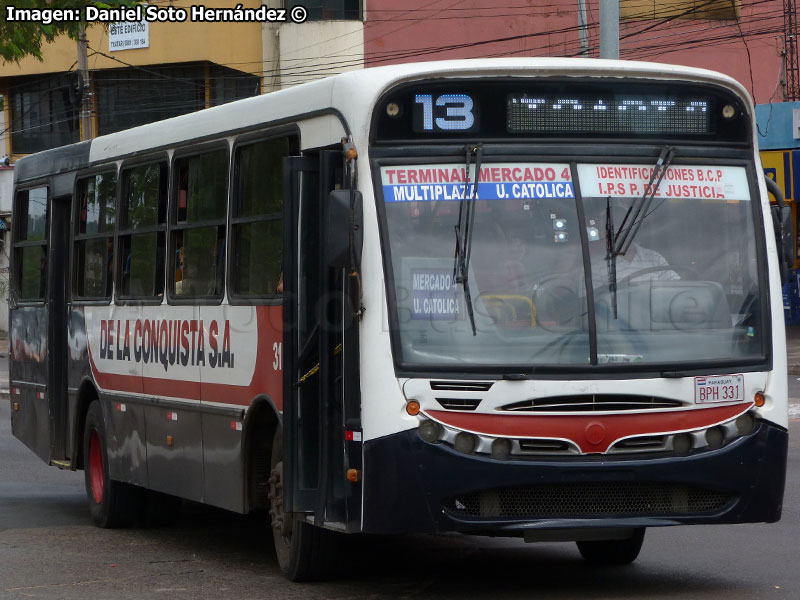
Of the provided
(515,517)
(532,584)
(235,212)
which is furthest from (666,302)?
(235,212)

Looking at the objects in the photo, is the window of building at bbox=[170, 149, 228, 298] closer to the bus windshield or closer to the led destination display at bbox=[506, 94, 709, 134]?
the bus windshield

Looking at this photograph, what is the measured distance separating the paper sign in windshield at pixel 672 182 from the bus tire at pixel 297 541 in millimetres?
2157

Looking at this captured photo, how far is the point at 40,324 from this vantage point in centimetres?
1250

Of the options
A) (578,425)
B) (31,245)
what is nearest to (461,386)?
(578,425)

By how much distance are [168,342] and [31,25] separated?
4557 millimetres

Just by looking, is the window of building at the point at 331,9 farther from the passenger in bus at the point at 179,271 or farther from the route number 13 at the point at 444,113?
the route number 13 at the point at 444,113

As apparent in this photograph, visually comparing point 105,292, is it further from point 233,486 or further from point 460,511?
point 460,511

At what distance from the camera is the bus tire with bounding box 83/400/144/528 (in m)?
11.1

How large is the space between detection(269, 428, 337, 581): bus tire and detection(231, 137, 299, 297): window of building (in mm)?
890

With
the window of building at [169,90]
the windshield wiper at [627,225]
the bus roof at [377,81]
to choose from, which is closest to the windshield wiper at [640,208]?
the windshield wiper at [627,225]

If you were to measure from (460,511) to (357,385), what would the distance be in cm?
77

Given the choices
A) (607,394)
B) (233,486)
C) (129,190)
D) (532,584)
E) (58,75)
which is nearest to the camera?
(607,394)

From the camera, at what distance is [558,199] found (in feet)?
24.5

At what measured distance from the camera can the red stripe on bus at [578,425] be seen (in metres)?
7.18
